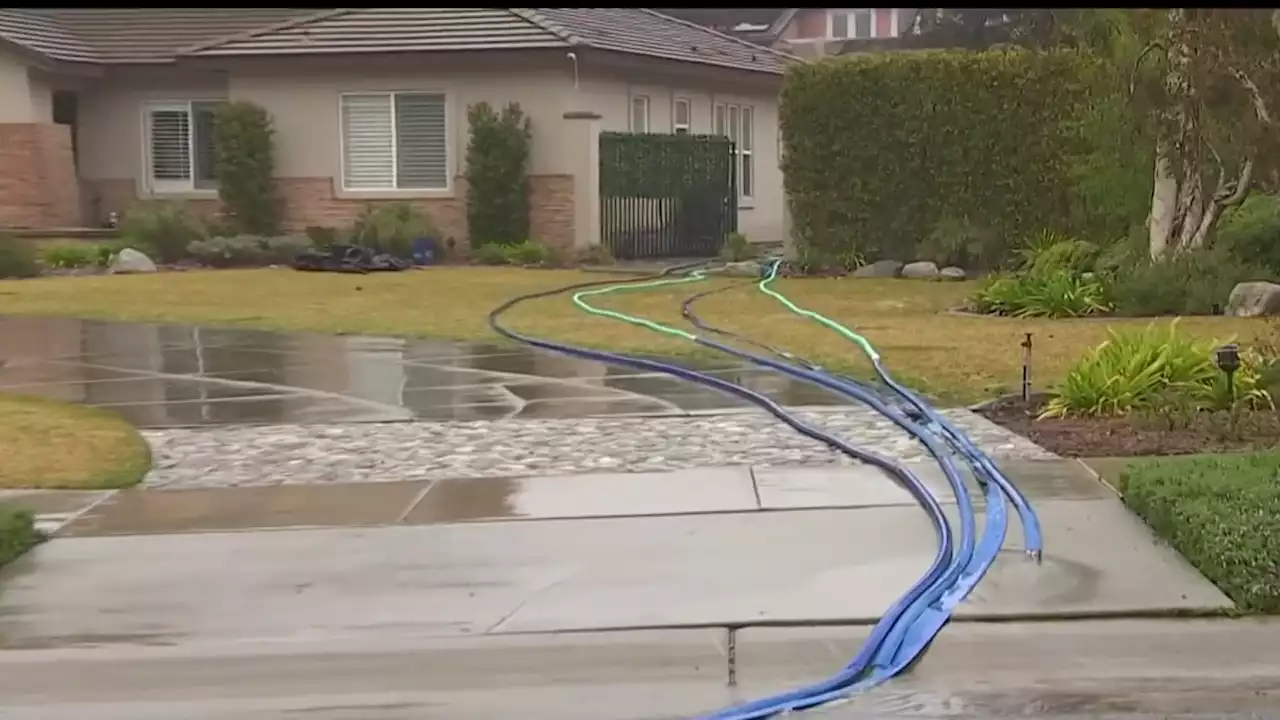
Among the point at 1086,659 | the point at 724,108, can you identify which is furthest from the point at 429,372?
the point at 724,108

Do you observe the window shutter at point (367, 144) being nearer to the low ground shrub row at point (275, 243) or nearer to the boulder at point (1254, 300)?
the low ground shrub row at point (275, 243)

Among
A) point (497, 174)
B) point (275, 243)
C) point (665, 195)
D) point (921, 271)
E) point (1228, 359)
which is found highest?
point (497, 174)

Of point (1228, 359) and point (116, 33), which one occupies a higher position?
point (116, 33)

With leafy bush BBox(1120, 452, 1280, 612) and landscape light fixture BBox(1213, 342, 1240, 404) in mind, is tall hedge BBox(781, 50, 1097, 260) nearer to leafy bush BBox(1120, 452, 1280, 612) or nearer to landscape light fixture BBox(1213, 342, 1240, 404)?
landscape light fixture BBox(1213, 342, 1240, 404)

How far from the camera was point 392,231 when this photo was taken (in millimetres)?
25094

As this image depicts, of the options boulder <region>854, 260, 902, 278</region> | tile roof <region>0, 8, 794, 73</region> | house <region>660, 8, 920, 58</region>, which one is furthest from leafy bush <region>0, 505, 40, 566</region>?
house <region>660, 8, 920, 58</region>

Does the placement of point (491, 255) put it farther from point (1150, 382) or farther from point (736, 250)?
point (1150, 382)

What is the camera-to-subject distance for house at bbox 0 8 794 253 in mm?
25516

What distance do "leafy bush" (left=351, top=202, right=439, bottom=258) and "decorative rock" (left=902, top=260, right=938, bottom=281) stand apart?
8.46 meters

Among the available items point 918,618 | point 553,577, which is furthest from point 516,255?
point 918,618

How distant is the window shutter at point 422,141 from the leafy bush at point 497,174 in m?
1.00

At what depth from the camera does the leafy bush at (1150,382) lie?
9586mm

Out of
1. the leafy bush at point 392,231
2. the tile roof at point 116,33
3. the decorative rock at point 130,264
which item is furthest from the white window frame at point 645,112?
the decorative rock at point 130,264

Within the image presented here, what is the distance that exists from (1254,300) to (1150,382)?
517 cm
